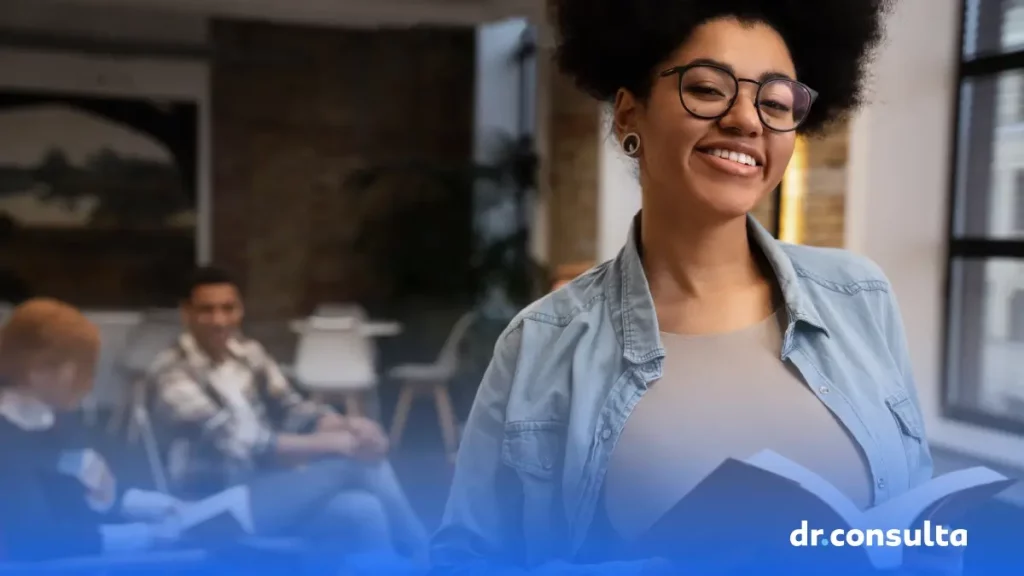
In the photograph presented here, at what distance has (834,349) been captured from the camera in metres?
0.78

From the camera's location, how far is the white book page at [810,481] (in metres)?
0.74

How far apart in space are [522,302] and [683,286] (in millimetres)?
163

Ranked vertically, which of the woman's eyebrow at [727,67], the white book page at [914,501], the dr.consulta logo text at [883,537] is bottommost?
the dr.consulta logo text at [883,537]

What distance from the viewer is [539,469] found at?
2.57ft

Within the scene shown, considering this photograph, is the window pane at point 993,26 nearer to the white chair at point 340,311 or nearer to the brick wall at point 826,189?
the brick wall at point 826,189

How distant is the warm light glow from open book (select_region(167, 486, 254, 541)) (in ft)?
1.97

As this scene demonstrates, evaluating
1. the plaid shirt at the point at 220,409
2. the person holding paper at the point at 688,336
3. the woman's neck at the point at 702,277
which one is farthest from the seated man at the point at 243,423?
→ the woman's neck at the point at 702,277

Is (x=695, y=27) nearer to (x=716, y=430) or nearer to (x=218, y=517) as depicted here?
(x=716, y=430)

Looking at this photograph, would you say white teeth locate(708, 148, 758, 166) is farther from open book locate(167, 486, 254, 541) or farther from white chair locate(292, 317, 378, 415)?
open book locate(167, 486, 254, 541)

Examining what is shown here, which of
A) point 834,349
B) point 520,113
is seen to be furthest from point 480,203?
point 834,349

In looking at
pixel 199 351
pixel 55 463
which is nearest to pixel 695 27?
pixel 199 351

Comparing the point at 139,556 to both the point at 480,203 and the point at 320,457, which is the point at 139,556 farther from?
the point at 480,203

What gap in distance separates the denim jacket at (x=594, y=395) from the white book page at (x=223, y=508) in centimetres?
19
